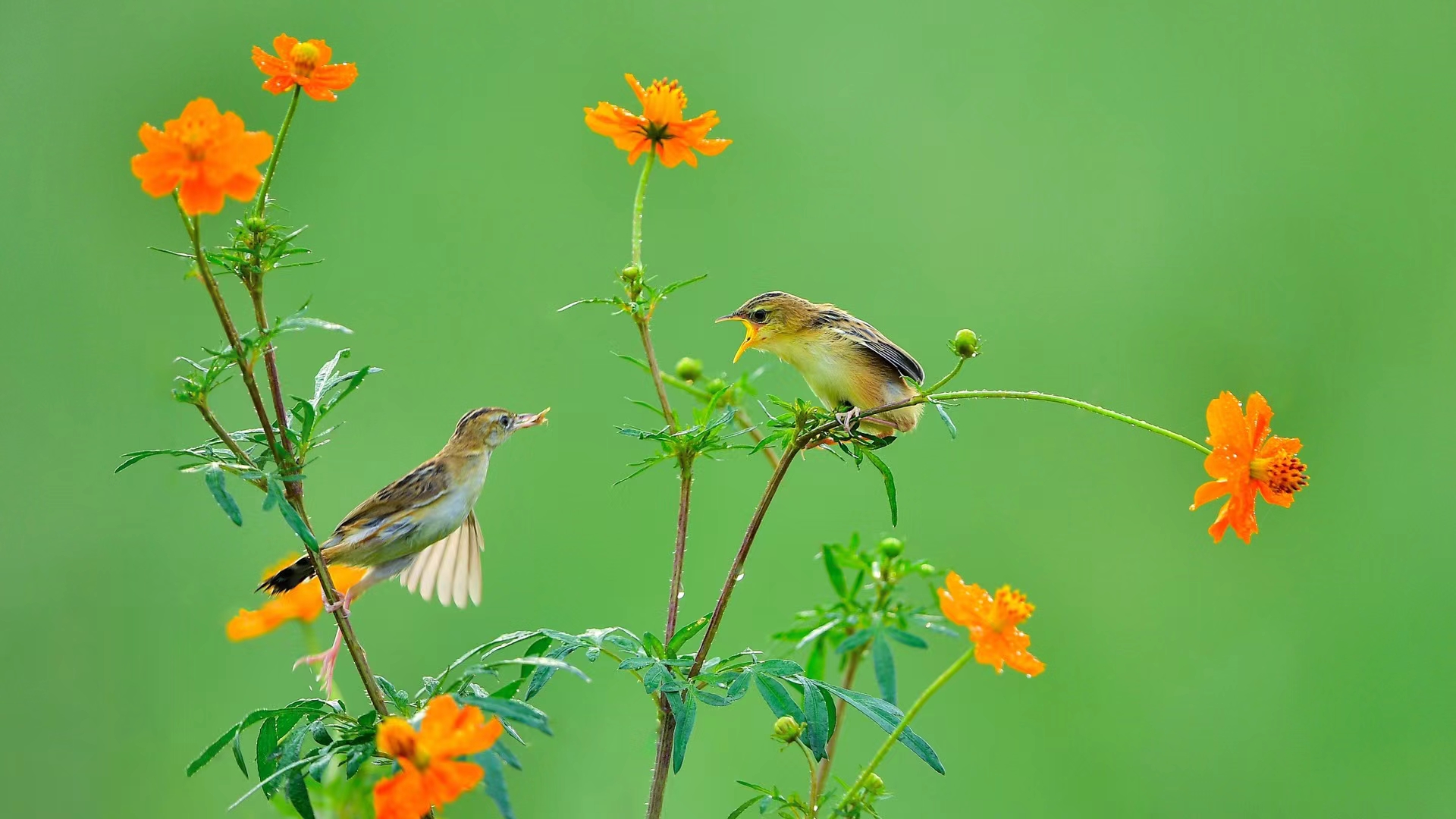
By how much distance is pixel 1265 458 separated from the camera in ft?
3.28

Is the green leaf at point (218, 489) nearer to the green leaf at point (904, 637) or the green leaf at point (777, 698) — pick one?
the green leaf at point (777, 698)

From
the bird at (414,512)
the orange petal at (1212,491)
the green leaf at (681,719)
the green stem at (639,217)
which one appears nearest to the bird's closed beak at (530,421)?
the bird at (414,512)

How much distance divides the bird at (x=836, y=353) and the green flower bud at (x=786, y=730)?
33 cm

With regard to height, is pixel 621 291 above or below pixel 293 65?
below

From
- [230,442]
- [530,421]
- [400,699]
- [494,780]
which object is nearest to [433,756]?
[494,780]

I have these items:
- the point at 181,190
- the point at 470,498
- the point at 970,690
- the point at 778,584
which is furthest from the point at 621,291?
the point at 970,690

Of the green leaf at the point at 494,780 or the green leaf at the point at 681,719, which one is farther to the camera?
the green leaf at the point at 681,719

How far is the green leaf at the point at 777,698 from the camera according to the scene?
1061 mm

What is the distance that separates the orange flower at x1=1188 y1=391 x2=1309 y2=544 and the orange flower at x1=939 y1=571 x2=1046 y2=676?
180mm

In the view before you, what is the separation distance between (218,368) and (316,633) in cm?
65

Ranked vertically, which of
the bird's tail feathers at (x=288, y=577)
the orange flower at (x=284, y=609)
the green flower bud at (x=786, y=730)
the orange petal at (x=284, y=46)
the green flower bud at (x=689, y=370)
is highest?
the orange petal at (x=284, y=46)

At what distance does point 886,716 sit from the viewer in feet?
3.67

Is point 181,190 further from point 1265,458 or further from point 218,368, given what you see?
point 1265,458

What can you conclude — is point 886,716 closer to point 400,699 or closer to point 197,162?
point 400,699
